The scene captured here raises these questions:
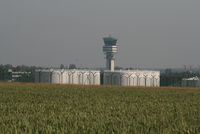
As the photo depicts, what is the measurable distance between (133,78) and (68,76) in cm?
2260

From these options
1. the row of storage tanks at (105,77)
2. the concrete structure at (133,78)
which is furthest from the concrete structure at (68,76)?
the concrete structure at (133,78)

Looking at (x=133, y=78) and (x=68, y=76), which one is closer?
(x=133, y=78)

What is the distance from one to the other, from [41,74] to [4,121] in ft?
474

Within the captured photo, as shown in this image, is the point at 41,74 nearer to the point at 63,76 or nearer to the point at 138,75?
the point at 63,76

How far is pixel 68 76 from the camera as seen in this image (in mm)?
161000

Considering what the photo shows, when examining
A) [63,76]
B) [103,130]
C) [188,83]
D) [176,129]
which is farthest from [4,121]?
[63,76]

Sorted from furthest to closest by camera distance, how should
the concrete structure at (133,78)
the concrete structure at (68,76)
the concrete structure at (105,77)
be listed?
the concrete structure at (68,76) → the concrete structure at (105,77) → the concrete structure at (133,78)

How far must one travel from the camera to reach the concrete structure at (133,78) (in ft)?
509

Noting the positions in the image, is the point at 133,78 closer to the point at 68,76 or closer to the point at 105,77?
the point at 105,77

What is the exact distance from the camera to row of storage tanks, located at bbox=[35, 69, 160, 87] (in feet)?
510

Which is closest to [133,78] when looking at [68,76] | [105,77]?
[105,77]

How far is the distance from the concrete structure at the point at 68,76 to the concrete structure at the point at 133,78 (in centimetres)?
601

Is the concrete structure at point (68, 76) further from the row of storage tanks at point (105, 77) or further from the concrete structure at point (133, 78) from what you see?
the concrete structure at point (133, 78)

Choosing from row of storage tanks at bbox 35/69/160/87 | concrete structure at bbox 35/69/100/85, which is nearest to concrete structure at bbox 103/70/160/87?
row of storage tanks at bbox 35/69/160/87
